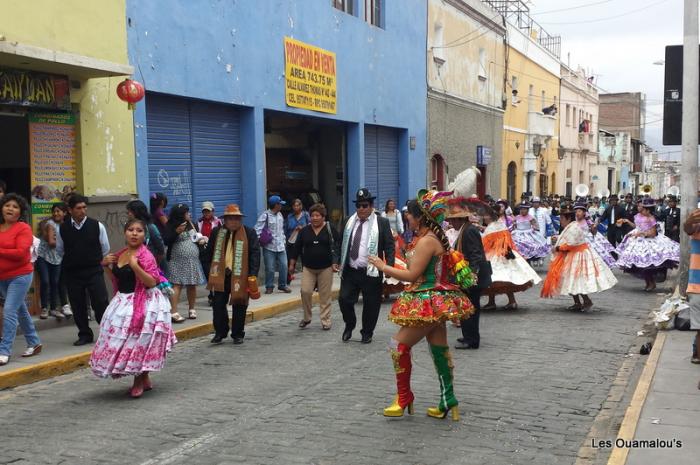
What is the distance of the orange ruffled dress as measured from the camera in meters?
5.88

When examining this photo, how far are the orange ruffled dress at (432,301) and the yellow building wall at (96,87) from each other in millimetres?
6763

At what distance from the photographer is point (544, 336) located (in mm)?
9844

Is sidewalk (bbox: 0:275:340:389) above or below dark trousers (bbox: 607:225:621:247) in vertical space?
below

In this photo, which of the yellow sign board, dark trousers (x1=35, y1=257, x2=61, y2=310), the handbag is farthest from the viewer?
the yellow sign board

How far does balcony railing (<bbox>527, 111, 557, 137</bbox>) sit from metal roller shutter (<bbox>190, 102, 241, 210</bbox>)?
845 inches

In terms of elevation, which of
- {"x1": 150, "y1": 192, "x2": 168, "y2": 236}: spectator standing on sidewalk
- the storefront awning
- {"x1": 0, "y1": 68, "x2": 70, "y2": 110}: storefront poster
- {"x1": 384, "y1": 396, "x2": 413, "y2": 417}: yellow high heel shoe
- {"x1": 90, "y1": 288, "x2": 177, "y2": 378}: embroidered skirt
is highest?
the storefront awning

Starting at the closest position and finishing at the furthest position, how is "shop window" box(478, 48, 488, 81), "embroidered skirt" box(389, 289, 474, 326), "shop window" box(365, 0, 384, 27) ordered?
"embroidered skirt" box(389, 289, 474, 326) → "shop window" box(365, 0, 384, 27) → "shop window" box(478, 48, 488, 81)

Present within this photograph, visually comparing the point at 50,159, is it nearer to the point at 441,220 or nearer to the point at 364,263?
the point at 364,263

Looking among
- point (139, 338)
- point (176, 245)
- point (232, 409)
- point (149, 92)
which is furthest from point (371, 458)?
point (149, 92)

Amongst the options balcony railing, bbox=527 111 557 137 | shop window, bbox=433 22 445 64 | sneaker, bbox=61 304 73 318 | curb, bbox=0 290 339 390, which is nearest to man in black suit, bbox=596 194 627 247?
shop window, bbox=433 22 445 64

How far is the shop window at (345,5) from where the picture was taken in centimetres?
1852

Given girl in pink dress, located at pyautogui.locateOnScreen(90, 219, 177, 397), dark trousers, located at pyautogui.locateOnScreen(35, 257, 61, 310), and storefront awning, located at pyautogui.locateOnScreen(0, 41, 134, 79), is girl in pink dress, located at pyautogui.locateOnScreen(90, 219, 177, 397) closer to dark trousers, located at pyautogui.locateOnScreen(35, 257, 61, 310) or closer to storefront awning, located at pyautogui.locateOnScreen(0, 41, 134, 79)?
storefront awning, located at pyautogui.locateOnScreen(0, 41, 134, 79)

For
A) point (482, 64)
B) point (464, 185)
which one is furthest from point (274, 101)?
point (482, 64)

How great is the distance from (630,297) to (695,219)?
6437mm
